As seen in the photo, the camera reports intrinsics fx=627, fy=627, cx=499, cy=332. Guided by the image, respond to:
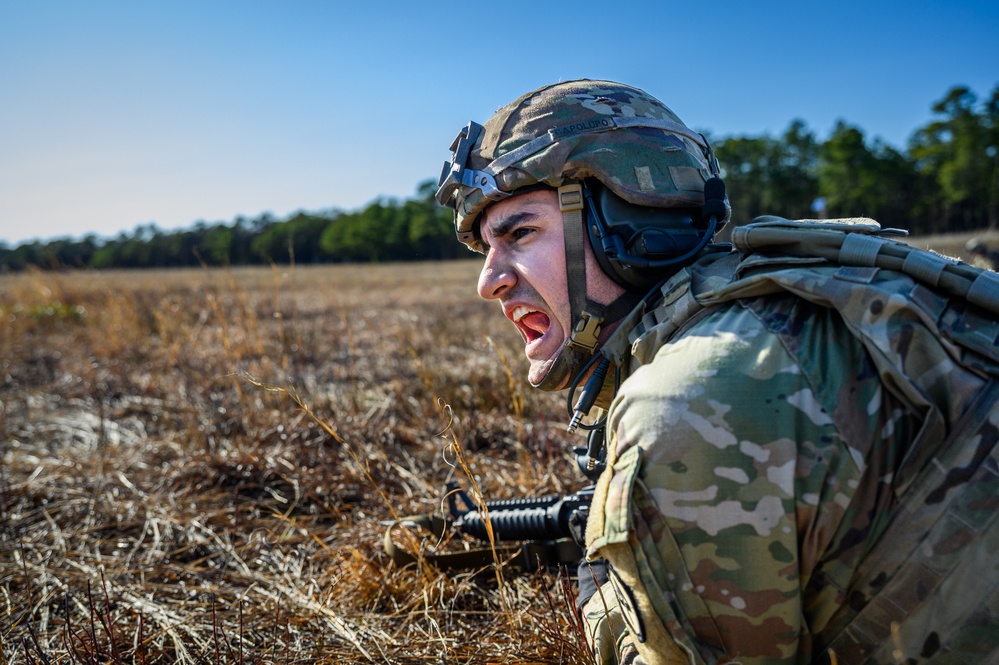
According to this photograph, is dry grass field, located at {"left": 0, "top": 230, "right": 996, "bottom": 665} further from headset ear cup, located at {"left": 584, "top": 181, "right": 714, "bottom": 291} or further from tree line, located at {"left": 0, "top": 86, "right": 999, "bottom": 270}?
tree line, located at {"left": 0, "top": 86, "right": 999, "bottom": 270}

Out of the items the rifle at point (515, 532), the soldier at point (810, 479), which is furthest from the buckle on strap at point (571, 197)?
the rifle at point (515, 532)

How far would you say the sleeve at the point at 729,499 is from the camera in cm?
126

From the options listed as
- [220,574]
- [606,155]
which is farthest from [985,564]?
[220,574]

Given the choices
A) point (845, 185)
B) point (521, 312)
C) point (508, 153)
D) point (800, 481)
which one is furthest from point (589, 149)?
point (845, 185)

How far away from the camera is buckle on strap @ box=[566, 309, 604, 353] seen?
2.09 metres

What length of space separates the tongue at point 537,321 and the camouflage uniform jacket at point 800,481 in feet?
2.91

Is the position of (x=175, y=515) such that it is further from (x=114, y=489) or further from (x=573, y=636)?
(x=573, y=636)

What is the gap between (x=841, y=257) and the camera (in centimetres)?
144

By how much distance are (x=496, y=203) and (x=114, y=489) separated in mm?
3007

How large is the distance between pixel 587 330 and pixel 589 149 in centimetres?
61

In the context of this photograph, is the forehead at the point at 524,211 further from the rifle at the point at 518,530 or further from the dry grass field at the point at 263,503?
the rifle at the point at 518,530

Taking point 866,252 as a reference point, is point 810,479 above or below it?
below

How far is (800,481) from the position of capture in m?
1.28

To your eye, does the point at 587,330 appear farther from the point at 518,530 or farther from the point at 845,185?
the point at 845,185
